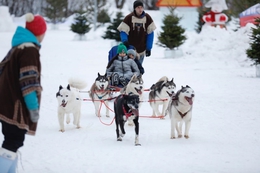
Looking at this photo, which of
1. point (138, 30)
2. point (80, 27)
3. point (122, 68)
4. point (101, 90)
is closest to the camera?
point (101, 90)

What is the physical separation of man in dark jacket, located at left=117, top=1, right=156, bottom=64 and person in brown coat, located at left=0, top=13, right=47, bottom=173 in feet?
17.7

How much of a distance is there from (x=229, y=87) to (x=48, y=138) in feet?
18.8

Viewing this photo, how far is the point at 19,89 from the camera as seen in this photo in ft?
12.2

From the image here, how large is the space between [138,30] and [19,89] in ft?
18.9

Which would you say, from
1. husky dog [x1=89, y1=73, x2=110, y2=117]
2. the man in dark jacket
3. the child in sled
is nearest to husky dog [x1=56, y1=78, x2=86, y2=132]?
husky dog [x1=89, y1=73, x2=110, y2=117]

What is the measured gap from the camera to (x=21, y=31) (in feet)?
12.4

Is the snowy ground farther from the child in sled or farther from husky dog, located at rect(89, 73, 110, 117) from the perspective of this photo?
the child in sled

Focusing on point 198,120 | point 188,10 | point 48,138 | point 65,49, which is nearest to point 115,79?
point 198,120

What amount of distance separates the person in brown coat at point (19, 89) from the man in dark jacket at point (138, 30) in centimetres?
539

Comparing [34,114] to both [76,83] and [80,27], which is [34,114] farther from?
[80,27]

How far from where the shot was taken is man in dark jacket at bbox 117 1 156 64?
920 centimetres

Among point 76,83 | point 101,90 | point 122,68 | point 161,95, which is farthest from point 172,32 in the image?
point 76,83

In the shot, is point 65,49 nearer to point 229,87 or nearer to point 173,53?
point 173,53

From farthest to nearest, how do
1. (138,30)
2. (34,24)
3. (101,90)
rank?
(138,30)
(101,90)
(34,24)
